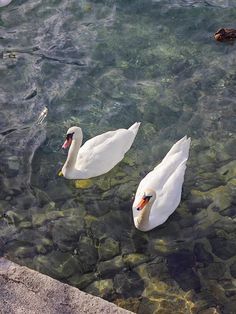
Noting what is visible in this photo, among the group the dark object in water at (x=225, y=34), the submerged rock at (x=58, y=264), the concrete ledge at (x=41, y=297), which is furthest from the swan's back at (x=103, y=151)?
the dark object in water at (x=225, y=34)

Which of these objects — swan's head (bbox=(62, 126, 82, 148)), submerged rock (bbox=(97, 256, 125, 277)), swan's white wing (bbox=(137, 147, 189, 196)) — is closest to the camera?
submerged rock (bbox=(97, 256, 125, 277))

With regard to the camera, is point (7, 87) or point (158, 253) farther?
point (7, 87)

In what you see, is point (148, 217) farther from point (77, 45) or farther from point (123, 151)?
point (77, 45)

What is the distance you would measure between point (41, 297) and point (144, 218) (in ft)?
5.31

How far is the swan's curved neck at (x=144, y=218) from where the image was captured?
678 cm

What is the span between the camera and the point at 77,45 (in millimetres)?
9930

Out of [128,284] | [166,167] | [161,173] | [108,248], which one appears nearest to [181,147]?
[166,167]

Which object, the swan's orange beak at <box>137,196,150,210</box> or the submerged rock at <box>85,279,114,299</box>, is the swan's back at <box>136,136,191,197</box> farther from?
the submerged rock at <box>85,279,114,299</box>

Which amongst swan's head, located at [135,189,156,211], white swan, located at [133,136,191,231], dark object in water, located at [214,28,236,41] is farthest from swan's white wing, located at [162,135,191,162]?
dark object in water, located at [214,28,236,41]

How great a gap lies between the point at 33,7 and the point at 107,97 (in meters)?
2.90

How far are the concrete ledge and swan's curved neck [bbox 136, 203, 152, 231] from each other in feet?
4.07

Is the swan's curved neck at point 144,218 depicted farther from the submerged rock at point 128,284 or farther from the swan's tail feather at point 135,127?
the swan's tail feather at point 135,127

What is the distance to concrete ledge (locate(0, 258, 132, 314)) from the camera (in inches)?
227

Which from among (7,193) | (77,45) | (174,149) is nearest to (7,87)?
(77,45)
